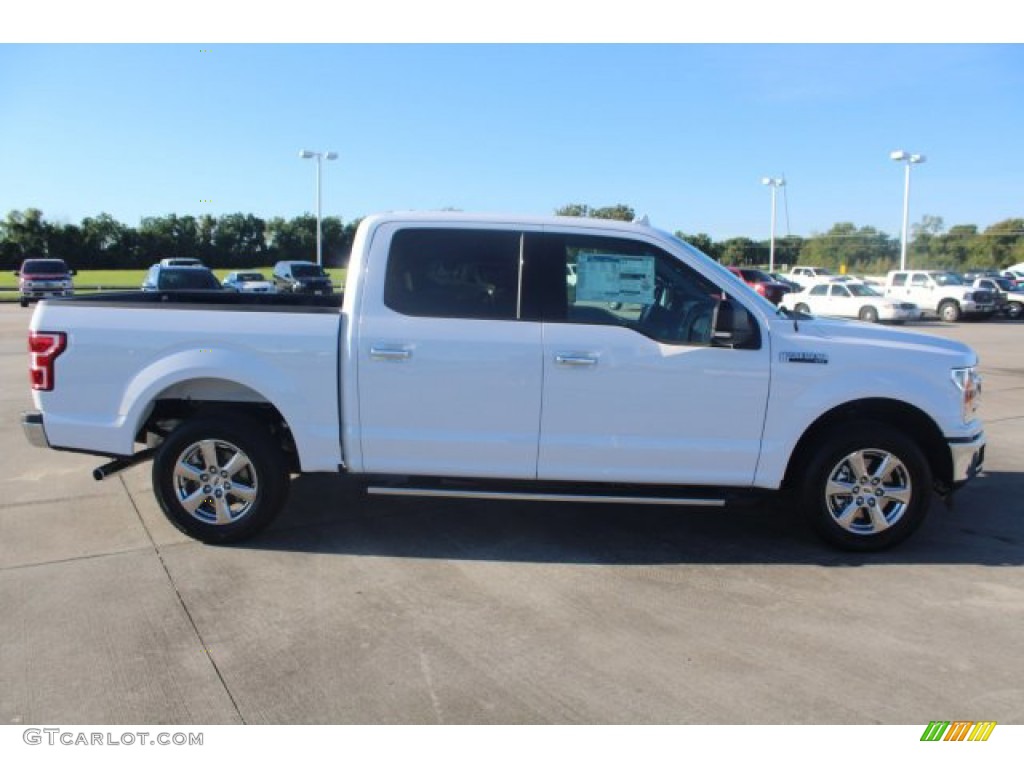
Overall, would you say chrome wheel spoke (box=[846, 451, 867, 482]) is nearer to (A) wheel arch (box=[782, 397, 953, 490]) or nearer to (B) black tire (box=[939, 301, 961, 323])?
(A) wheel arch (box=[782, 397, 953, 490])

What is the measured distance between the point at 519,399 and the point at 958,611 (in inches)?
103

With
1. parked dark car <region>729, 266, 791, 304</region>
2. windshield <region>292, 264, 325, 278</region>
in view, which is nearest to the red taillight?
parked dark car <region>729, 266, 791, 304</region>

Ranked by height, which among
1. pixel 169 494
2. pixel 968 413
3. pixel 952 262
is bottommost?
pixel 169 494

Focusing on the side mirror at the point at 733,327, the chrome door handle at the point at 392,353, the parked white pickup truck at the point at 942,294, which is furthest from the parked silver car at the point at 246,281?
the side mirror at the point at 733,327

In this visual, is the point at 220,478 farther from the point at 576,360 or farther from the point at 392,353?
the point at 576,360

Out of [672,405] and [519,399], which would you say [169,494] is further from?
[672,405]

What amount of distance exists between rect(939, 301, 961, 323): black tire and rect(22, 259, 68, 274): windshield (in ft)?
114

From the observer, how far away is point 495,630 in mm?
3945

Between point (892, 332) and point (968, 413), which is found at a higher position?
point (892, 332)

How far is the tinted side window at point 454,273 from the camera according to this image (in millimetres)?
4855

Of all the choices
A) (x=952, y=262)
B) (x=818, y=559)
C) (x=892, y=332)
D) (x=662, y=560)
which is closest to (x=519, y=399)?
(x=662, y=560)

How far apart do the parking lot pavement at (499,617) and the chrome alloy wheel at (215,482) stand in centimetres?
26

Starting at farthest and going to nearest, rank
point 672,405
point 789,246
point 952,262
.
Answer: point 789,246 < point 952,262 < point 672,405

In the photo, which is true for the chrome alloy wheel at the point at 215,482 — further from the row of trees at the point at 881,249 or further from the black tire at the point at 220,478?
the row of trees at the point at 881,249
